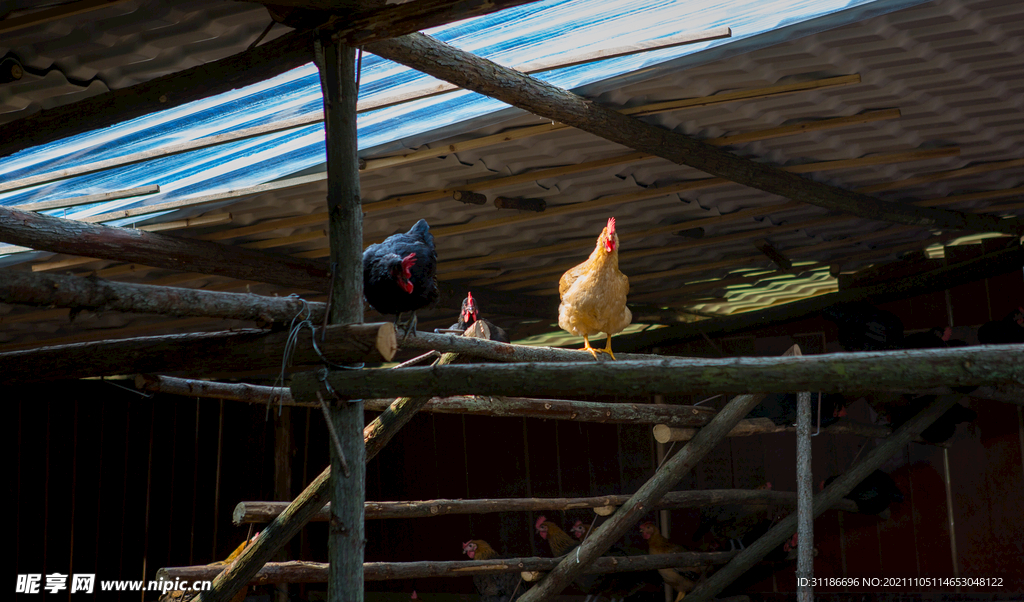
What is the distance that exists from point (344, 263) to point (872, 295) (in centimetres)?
592

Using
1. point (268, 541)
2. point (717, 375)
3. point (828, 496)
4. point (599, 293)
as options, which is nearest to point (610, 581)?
point (828, 496)

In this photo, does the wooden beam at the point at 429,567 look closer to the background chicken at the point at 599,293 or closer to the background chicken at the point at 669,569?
the background chicken at the point at 669,569

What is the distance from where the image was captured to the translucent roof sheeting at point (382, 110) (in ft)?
12.9

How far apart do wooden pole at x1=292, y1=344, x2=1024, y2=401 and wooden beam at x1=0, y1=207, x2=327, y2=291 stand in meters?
1.71

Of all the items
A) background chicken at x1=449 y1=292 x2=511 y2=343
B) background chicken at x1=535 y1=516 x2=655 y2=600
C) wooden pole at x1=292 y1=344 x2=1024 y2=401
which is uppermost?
background chicken at x1=449 y1=292 x2=511 y2=343

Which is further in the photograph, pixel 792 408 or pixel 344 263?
pixel 792 408

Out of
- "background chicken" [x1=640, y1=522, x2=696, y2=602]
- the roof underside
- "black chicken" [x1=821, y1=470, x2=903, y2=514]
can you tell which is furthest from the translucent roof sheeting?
"black chicken" [x1=821, y1=470, x2=903, y2=514]

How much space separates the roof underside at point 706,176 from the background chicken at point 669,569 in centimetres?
246

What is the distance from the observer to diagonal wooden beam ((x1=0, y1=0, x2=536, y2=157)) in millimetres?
2816

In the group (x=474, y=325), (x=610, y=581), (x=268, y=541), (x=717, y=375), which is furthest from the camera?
(x=610, y=581)

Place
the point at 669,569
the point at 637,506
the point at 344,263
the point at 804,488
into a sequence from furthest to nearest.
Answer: the point at 669,569 → the point at 637,506 → the point at 804,488 → the point at 344,263

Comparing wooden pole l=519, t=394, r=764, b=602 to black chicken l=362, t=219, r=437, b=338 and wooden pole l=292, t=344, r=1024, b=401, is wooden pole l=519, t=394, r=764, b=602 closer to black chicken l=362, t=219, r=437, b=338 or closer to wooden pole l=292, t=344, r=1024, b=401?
black chicken l=362, t=219, r=437, b=338

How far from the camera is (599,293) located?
4680 mm

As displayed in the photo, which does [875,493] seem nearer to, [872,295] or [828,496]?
[828,496]
